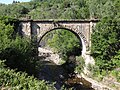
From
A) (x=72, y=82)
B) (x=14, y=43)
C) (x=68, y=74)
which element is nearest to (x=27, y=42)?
(x=14, y=43)

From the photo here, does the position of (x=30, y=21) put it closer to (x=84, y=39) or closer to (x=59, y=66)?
A: (x=84, y=39)

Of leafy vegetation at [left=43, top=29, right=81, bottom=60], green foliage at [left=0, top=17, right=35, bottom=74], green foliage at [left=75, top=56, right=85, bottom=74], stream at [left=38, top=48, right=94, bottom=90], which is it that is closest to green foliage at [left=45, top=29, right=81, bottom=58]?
leafy vegetation at [left=43, top=29, right=81, bottom=60]

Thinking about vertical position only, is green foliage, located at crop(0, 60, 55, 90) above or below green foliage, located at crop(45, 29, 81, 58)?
below

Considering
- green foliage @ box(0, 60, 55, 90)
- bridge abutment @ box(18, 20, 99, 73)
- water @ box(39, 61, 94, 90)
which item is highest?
bridge abutment @ box(18, 20, 99, 73)

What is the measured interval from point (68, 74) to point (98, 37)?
380 inches

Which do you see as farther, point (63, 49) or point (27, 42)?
point (63, 49)

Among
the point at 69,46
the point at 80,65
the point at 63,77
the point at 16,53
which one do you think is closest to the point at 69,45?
the point at 69,46

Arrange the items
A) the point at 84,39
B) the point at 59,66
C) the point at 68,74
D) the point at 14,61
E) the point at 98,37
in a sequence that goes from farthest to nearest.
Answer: the point at 59,66 < the point at 68,74 < the point at 84,39 < the point at 98,37 < the point at 14,61

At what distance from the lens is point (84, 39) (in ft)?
144

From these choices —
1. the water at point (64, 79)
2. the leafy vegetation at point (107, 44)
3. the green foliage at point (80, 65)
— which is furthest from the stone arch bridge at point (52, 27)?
the water at point (64, 79)

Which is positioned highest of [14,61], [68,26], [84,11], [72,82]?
[84,11]

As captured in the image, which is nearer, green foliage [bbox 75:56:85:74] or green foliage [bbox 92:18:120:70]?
green foliage [bbox 92:18:120:70]

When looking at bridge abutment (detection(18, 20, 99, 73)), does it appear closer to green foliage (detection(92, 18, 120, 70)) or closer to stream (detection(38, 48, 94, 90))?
green foliage (detection(92, 18, 120, 70))

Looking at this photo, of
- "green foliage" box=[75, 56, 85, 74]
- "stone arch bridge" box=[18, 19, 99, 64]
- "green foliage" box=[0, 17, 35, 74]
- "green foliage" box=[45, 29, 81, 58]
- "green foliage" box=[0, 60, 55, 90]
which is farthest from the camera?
"green foliage" box=[45, 29, 81, 58]
